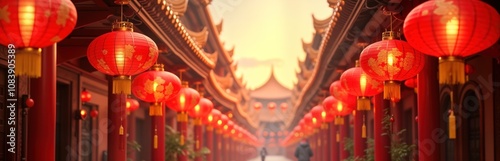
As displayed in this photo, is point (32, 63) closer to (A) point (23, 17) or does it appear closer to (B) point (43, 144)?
(A) point (23, 17)

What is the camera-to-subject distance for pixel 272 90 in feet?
243

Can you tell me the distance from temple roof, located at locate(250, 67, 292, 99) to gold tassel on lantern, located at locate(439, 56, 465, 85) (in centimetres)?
6713

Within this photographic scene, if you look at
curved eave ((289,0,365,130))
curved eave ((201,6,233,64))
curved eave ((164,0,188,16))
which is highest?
curved eave ((201,6,233,64))

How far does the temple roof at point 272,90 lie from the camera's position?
242 ft

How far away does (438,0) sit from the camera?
613 cm

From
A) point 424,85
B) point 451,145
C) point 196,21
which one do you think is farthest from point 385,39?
point 196,21

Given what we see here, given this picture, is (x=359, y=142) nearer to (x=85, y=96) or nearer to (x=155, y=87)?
(x=85, y=96)

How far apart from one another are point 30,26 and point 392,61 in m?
4.13

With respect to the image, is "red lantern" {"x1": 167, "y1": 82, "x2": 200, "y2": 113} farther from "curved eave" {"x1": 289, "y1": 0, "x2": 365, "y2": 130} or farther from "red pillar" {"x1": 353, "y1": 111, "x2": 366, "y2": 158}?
"red pillar" {"x1": 353, "y1": 111, "x2": 366, "y2": 158}

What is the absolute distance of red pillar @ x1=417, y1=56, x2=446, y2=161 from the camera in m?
8.99

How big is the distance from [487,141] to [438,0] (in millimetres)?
5079

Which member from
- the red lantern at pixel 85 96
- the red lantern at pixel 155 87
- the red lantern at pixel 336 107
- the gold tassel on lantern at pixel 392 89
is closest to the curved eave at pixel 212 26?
the red lantern at pixel 336 107

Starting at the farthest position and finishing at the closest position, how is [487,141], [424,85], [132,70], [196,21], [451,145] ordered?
[196,21]
[451,145]
[487,141]
[424,85]
[132,70]

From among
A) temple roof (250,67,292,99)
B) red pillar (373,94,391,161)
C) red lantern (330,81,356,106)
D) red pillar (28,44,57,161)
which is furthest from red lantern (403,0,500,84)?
temple roof (250,67,292,99)
